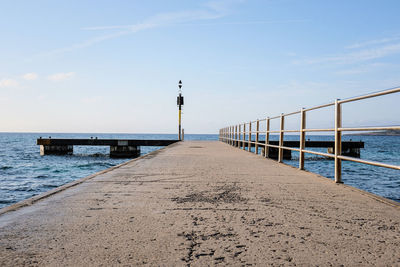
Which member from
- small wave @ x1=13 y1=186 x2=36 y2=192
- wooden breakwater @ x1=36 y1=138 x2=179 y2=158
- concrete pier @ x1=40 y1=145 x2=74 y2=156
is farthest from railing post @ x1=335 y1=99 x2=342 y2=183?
concrete pier @ x1=40 y1=145 x2=74 y2=156

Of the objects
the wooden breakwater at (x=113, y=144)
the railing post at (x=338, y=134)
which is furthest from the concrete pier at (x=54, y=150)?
the railing post at (x=338, y=134)

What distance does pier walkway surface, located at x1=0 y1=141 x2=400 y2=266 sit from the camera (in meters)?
2.05

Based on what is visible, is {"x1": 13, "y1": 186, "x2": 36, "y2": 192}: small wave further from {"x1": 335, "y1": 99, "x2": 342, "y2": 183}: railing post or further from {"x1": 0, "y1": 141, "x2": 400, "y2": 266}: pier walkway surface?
{"x1": 335, "y1": 99, "x2": 342, "y2": 183}: railing post

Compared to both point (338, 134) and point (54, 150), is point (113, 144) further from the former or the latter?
point (338, 134)

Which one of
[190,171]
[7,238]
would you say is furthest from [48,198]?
[190,171]

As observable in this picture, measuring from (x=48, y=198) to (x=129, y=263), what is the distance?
2332 millimetres

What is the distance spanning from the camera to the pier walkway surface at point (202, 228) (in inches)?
80.7

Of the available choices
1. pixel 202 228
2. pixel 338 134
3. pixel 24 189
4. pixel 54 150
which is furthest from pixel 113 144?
pixel 202 228

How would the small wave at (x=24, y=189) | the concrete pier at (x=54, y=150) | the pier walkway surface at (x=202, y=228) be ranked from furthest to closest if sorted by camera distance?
the concrete pier at (x=54, y=150) < the small wave at (x=24, y=189) < the pier walkway surface at (x=202, y=228)

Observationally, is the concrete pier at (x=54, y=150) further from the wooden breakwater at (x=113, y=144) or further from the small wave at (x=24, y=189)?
the small wave at (x=24, y=189)

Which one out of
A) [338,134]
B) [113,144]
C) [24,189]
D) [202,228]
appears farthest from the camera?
[113,144]

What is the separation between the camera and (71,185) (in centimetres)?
473

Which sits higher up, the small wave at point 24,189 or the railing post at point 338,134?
the railing post at point 338,134

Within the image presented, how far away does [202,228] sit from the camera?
2.64 meters
